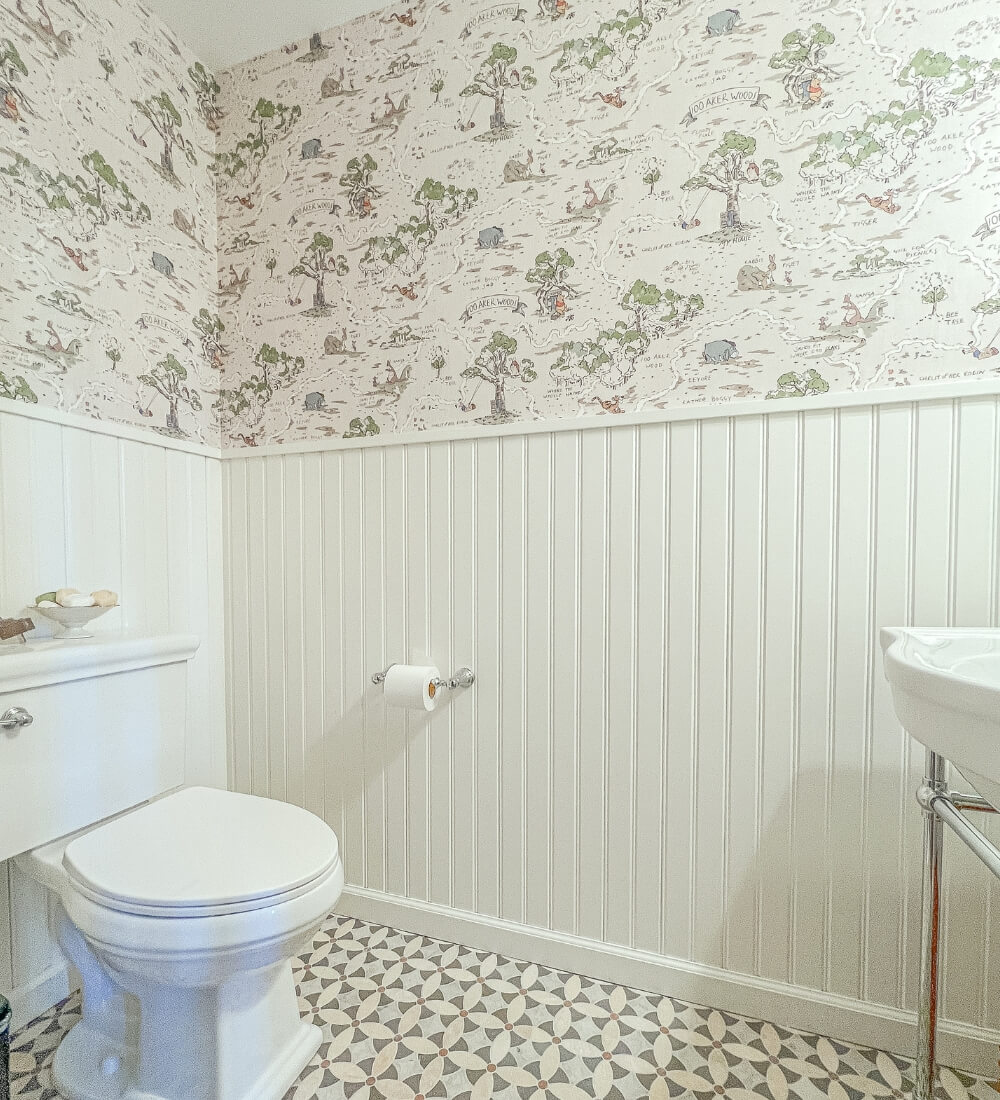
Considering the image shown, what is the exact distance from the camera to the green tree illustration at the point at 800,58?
3.94ft

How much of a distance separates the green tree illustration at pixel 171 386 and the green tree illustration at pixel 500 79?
1037mm

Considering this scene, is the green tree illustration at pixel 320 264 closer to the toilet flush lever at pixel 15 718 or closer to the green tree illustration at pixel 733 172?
the green tree illustration at pixel 733 172

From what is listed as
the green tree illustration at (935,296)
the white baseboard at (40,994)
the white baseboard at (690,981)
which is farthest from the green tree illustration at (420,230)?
the white baseboard at (40,994)

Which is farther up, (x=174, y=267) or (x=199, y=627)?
(x=174, y=267)

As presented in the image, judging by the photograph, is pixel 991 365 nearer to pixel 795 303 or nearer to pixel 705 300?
pixel 795 303

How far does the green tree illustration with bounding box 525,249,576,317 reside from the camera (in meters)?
1.41

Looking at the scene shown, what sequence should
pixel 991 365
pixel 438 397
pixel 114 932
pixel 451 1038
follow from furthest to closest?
pixel 438 397 < pixel 451 1038 < pixel 991 365 < pixel 114 932

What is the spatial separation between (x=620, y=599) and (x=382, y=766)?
776mm

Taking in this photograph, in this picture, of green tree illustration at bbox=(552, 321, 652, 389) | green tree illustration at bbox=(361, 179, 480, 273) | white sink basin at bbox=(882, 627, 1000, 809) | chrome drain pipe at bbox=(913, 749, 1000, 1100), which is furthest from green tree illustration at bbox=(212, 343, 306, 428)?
chrome drain pipe at bbox=(913, 749, 1000, 1100)

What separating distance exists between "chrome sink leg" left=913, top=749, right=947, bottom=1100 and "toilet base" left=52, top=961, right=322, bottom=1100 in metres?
1.09

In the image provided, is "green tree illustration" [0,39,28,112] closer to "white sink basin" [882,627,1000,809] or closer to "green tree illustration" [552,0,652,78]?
"green tree illustration" [552,0,652,78]

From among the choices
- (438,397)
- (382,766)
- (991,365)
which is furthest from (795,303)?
(382,766)

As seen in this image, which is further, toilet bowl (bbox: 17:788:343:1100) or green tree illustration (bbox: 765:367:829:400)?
green tree illustration (bbox: 765:367:829:400)

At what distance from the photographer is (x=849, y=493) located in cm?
120
